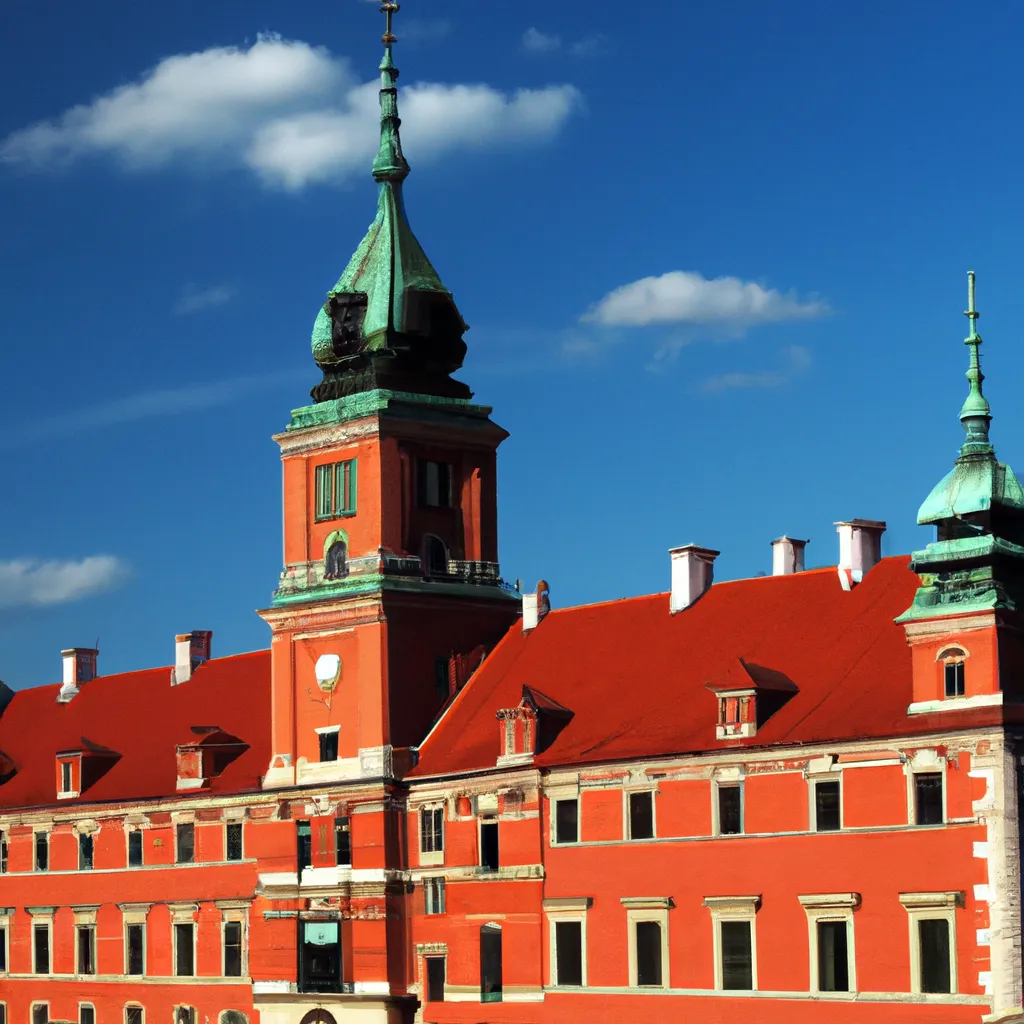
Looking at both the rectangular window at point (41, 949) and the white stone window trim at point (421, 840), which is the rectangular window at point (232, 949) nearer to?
the white stone window trim at point (421, 840)

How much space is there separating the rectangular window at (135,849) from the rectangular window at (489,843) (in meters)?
15.9

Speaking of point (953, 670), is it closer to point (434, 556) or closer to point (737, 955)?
point (737, 955)

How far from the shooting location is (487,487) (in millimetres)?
66625

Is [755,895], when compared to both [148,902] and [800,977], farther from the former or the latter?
[148,902]

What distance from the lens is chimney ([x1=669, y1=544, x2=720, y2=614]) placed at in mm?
61594

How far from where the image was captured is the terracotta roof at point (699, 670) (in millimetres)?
53000

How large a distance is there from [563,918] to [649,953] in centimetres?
281

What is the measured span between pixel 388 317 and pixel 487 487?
220 inches

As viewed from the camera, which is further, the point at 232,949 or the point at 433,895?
the point at 232,949

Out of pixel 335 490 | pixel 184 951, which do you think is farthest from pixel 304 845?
pixel 335 490

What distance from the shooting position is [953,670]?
5019 centimetres

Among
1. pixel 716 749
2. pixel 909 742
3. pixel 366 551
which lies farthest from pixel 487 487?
pixel 909 742

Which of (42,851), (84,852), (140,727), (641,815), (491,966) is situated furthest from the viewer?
(140,727)

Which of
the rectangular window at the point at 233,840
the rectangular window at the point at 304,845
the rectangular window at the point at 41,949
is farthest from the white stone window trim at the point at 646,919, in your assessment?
the rectangular window at the point at 41,949
